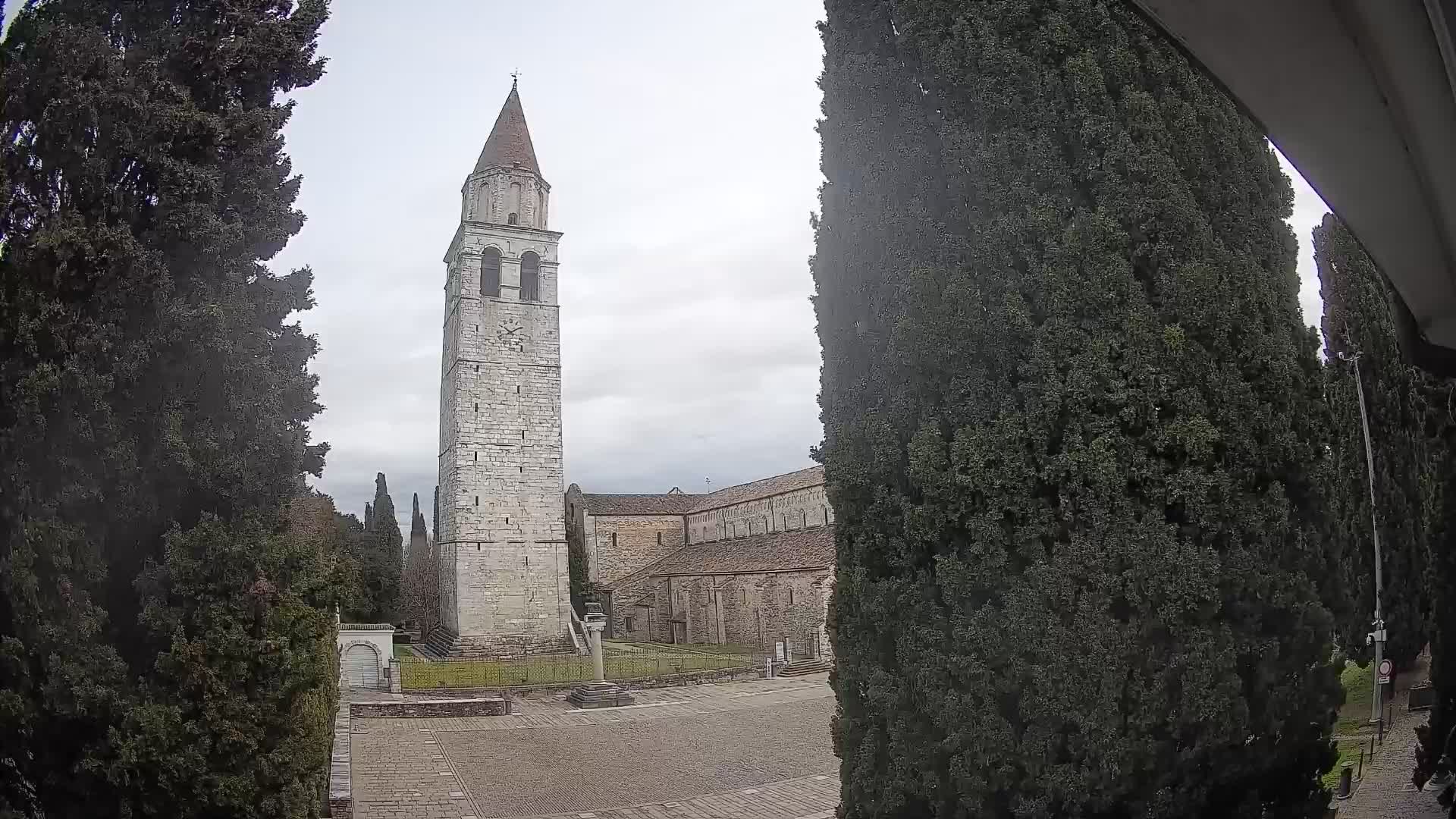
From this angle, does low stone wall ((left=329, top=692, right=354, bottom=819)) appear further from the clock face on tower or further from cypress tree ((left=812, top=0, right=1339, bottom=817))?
the clock face on tower

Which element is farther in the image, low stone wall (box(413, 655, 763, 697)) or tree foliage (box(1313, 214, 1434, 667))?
low stone wall (box(413, 655, 763, 697))

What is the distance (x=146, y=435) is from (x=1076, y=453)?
6.07 metres

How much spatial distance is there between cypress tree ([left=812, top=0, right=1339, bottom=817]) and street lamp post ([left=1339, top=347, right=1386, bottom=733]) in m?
8.20

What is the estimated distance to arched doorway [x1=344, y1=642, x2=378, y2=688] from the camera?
77.0 feet

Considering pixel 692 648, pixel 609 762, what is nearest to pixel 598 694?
pixel 609 762

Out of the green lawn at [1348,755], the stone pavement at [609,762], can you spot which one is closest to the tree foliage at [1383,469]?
the green lawn at [1348,755]

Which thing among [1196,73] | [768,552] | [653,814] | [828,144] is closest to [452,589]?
[768,552]

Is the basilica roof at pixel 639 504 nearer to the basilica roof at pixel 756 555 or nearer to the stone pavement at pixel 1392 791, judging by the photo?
the basilica roof at pixel 756 555

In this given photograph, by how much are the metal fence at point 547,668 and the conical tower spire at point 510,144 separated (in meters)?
19.0

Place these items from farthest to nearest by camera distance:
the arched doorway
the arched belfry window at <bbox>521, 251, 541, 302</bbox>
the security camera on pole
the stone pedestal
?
1. the arched belfry window at <bbox>521, 251, 541, 302</bbox>
2. the arched doorway
3. the stone pedestal
4. the security camera on pole

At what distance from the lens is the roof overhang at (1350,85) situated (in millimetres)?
1927

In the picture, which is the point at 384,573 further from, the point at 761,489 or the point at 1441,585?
the point at 1441,585

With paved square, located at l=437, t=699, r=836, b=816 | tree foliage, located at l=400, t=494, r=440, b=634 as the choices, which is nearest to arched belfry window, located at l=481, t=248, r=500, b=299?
tree foliage, located at l=400, t=494, r=440, b=634

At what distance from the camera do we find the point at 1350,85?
2.16 meters
